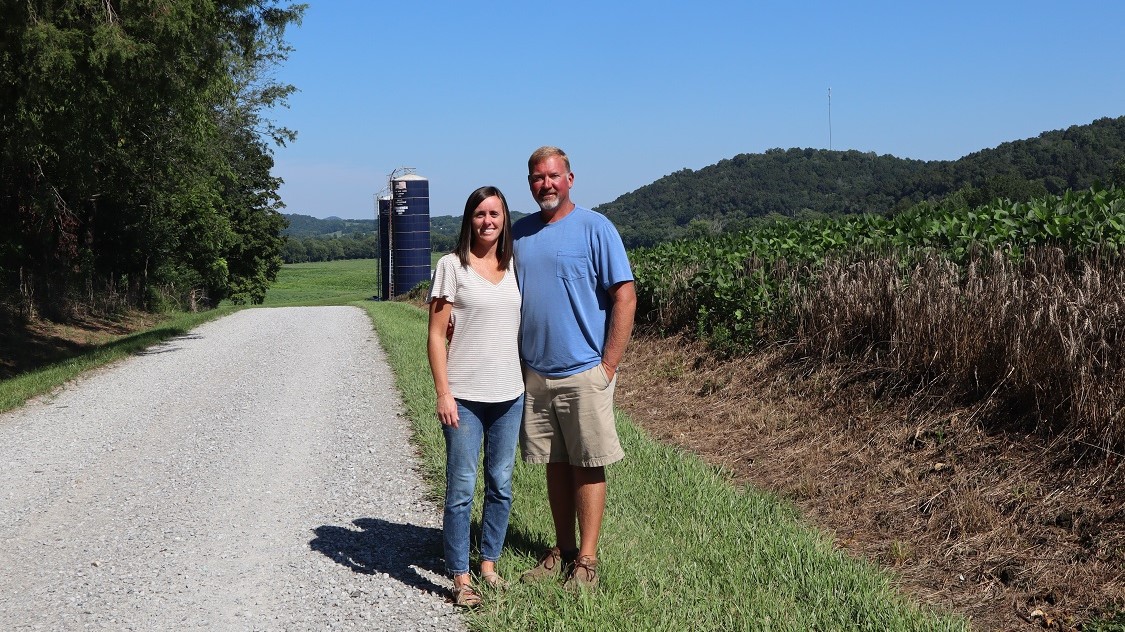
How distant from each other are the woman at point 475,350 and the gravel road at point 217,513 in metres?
0.66

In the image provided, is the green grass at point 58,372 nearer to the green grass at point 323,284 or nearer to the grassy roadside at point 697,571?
the grassy roadside at point 697,571

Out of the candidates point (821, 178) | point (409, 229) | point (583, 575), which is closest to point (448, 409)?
point (583, 575)

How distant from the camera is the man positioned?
14.4 ft

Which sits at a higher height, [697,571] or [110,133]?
[110,133]

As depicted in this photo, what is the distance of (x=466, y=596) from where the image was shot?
15.1ft

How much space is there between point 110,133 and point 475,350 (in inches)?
610

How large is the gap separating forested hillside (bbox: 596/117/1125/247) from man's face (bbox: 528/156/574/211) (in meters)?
14.2

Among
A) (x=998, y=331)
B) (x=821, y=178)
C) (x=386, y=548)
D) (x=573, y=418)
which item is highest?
(x=821, y=178)

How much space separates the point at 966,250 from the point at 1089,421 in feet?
9.91

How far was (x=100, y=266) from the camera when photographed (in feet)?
99.2

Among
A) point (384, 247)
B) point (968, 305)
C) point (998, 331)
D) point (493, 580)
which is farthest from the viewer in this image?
point (384, 247)

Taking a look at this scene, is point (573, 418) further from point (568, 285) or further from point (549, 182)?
point (549, 182)

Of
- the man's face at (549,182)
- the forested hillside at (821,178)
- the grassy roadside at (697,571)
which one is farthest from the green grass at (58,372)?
the forested hillside at (821,178)

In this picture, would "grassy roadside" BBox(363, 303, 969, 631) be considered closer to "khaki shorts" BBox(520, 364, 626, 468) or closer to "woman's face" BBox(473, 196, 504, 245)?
"khaki shorts" BBox(520, 364, 626, 468)
